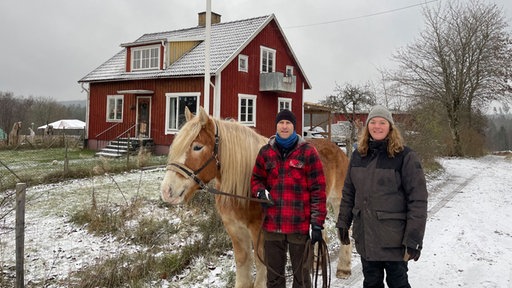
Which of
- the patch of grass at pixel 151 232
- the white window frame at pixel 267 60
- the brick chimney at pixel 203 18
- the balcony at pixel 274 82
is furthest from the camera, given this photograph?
the brick chimney at pixel 203 18

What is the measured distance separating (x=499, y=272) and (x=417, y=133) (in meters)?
12.3

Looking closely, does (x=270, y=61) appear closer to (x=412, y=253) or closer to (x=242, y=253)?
(x=242, y=253)

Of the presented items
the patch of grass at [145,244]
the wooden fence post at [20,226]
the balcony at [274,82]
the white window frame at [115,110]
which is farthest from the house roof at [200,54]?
the wooden fence post at [20,226]

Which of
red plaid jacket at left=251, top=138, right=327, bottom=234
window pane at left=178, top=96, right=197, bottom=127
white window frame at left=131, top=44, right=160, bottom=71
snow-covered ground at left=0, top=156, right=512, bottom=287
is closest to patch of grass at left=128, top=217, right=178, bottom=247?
snow-covered ground at left=0, top=156, right=512, bottom=287

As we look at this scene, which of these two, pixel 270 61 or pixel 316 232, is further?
pixel 270 61

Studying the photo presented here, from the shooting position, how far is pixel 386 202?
266 centimetres

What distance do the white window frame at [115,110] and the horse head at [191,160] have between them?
60.6 feet

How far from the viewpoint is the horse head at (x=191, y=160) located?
2842 mm

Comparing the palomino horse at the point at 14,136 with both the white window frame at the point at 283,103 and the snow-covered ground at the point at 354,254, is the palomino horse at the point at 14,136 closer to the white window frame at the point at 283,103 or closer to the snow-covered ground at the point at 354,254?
the snow-covered ground at the point at 354,254

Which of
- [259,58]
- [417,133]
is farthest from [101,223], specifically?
[259,58]

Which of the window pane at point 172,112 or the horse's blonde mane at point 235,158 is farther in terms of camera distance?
the window pane at point 172,112

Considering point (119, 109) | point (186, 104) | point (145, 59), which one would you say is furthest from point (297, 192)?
point (119, 109)

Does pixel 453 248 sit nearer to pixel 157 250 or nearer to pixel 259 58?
pixel 157 250

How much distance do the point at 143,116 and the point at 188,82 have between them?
3.62m
